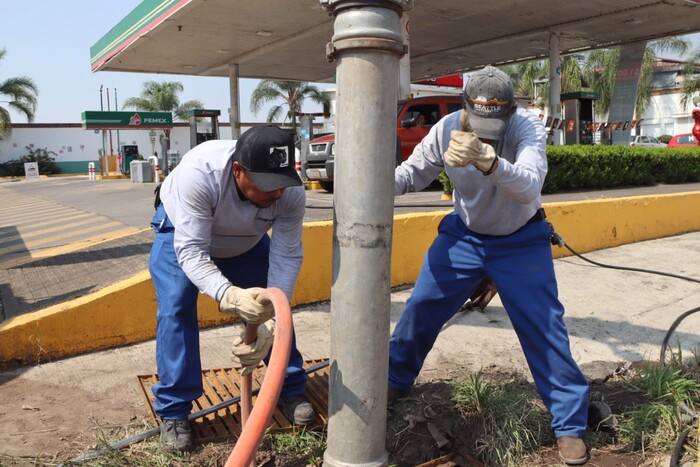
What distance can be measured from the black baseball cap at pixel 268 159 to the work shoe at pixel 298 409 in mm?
1174

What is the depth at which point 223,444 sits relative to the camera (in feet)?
9.13

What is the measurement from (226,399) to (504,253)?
1.65m

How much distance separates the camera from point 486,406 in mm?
2941

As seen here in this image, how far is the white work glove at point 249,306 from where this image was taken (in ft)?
7.23

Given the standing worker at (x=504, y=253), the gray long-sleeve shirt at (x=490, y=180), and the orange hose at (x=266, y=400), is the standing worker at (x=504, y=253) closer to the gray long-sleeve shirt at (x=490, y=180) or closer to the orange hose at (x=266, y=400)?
the gray long-sleeve shirt at (x=490, y=180)

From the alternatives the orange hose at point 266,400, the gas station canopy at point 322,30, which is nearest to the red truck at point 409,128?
the gas station canopy at point 322,30

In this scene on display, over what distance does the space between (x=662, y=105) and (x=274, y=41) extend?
1502 inches

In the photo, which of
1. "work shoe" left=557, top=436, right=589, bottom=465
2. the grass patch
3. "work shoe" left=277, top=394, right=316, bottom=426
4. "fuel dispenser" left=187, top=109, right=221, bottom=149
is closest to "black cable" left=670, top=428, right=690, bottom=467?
"work shoe" left=557, top=436, right=589, bottom=465

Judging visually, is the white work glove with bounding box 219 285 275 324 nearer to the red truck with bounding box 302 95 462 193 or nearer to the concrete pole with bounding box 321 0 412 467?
the concrete pole with bounding box 321 0 412 467

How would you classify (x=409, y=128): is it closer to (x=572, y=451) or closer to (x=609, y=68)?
(x=572, y=451)

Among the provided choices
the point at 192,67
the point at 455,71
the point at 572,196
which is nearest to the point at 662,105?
the point at 455,71

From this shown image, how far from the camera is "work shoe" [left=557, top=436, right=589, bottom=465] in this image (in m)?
2.60

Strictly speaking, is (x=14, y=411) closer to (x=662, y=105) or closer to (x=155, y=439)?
(x=155, y=439)

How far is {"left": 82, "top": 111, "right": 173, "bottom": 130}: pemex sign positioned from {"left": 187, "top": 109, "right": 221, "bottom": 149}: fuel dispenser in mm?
13895
